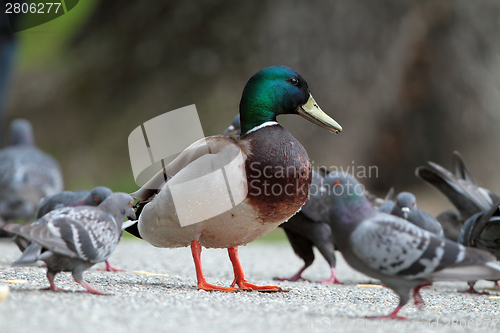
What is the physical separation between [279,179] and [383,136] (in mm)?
9252

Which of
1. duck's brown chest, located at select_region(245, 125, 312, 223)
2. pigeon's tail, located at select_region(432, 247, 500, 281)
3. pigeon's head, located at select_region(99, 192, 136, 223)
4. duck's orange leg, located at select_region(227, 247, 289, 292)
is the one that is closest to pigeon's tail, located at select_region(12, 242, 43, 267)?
pigeon's head, located at select_region(99, 192, 136, 223)

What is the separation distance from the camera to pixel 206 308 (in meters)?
2.88

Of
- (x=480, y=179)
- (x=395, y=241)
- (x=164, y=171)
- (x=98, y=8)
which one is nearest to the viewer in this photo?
(x=395, y=241)

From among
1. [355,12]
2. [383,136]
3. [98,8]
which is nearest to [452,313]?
[383,136]

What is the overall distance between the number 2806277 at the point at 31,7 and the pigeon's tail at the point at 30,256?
8.58m

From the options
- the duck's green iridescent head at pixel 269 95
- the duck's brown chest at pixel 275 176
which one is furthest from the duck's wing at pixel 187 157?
the duck's green iridescent head at pixel 269 95

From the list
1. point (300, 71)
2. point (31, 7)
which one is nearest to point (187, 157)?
point (300, 71)

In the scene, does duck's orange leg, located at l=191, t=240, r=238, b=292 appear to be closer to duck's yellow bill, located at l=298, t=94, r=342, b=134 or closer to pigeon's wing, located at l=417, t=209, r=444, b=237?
duck's yellow bill, located at l=298, t=94, r=342, b=134

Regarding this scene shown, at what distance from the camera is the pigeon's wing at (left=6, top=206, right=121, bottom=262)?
3016 mm

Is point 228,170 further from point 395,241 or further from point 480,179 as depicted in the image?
point 480,179

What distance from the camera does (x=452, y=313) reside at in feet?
11.1

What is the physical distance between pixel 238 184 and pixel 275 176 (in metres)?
0.26

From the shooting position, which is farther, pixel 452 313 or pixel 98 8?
pixel 98 8

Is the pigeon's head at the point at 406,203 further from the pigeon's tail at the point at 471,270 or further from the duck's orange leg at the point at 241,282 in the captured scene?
the pigeon's tail at the point at 471,270
